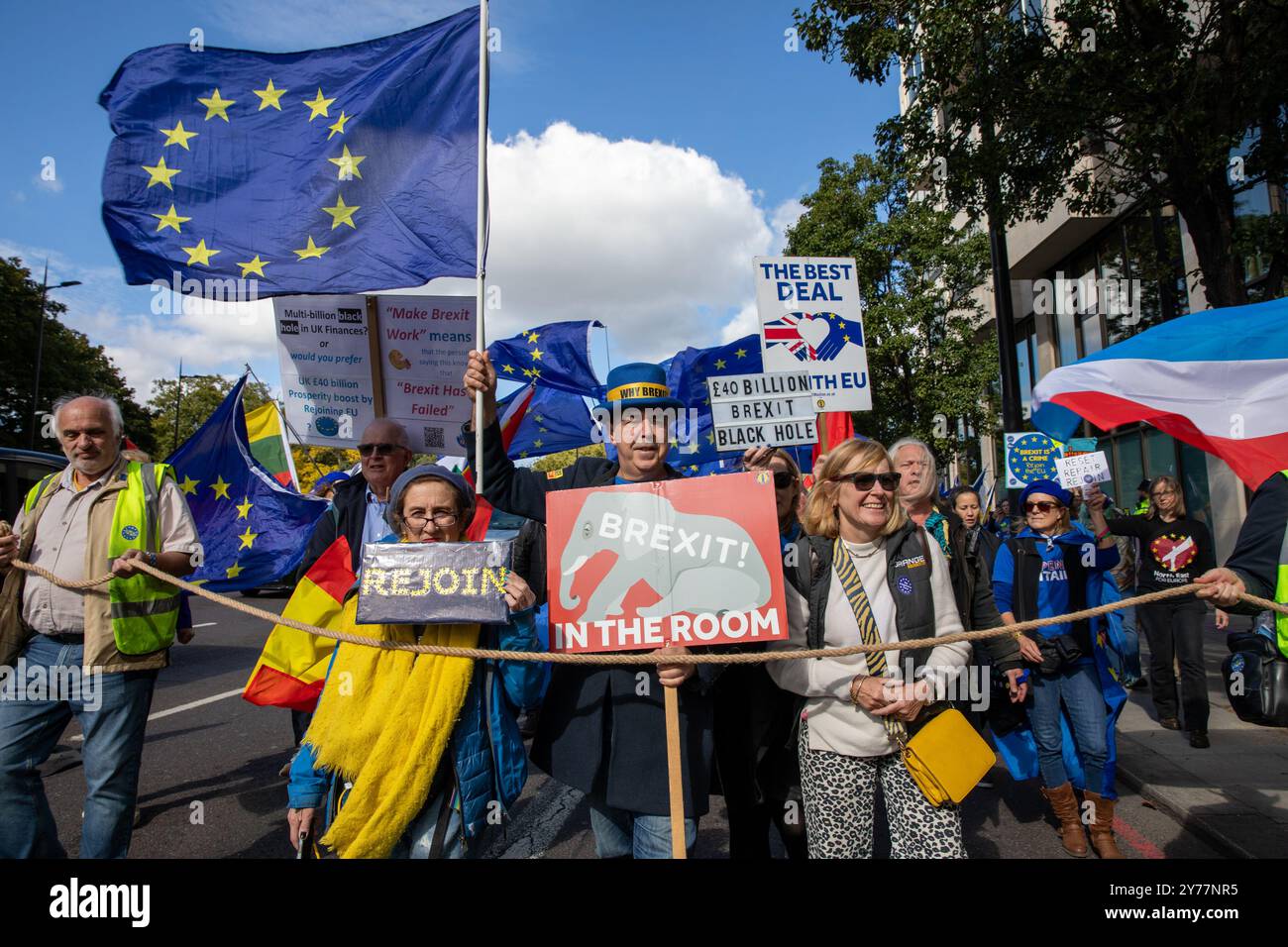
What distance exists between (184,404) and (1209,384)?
63438 mm

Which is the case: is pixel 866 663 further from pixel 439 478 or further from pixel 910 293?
pixel 910 293

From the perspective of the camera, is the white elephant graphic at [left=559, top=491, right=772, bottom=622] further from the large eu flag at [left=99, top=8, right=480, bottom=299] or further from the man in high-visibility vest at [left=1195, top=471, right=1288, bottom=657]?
the large eu flag at [left=99, top=8, right=480, bottom=299]

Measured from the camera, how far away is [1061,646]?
4.17 m

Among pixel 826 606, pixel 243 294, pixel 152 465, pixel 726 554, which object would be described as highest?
pixel 243 294

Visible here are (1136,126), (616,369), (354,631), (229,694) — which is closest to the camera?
(354,631)

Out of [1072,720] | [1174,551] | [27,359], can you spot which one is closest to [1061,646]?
[1072,720]

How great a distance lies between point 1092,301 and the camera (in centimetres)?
1831

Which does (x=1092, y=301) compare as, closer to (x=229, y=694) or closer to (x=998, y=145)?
(x=998, y=145)

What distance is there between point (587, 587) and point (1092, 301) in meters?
19.5

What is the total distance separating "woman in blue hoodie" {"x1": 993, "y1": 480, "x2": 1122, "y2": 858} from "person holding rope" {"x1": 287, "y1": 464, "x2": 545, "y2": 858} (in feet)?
8.75

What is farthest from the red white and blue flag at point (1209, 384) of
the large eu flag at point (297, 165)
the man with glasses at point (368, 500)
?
the man with glasses at point (368, 500)

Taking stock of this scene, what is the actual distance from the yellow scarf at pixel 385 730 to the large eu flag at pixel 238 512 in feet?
9.23

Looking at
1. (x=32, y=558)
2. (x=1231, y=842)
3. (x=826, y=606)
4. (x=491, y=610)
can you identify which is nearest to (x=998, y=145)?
(x=1231, y=842)

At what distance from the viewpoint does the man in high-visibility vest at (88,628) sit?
10.0ft
